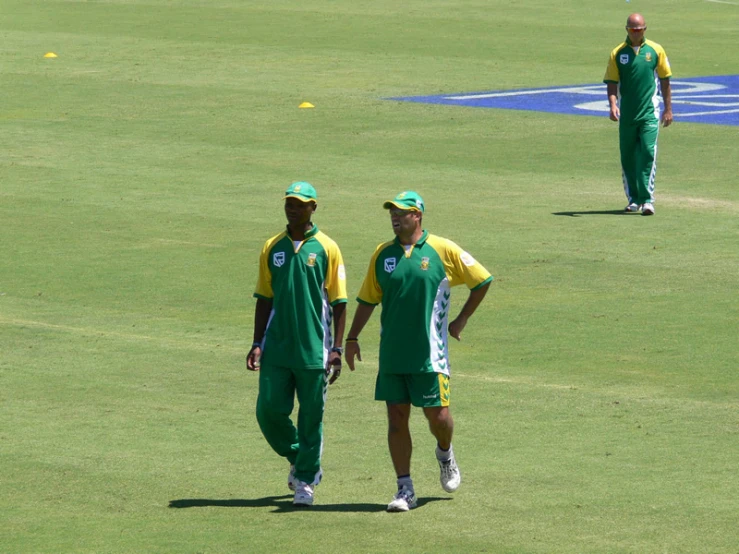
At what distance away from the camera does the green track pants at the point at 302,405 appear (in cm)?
909

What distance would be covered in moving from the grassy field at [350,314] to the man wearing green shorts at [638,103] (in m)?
0.46

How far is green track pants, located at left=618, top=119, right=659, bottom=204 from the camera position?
18.6 metres

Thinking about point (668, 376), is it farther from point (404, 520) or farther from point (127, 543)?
point (127, 543)

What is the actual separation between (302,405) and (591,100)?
20151 mm

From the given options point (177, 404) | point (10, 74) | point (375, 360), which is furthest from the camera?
point (10, 74)

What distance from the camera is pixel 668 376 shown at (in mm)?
11797

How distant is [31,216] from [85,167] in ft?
11.0

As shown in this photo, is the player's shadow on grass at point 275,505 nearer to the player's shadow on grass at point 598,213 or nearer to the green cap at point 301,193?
the green cap at point 301,193

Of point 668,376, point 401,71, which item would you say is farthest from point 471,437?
point 401,71

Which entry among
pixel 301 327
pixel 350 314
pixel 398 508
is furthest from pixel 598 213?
pixel 398 508

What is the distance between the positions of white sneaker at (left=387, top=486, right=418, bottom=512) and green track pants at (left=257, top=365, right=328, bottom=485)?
0.52 m

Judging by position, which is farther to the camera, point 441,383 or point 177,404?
point 177,404

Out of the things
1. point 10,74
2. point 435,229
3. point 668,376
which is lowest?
point 668,376

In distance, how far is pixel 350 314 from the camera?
551 inches
